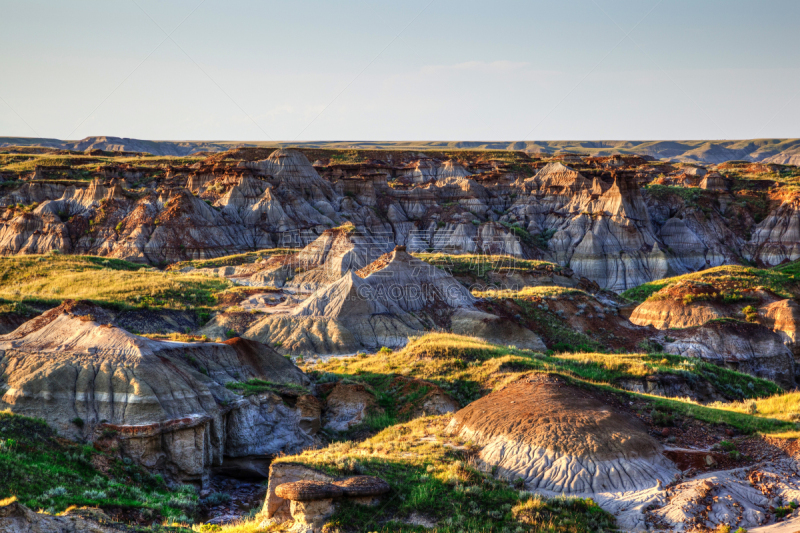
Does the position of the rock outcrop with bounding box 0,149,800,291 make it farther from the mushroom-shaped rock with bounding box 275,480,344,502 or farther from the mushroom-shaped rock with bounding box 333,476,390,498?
the mushroom-shaped rock with bounding box 275,480,344,502

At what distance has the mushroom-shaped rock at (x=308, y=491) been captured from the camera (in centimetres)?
1524

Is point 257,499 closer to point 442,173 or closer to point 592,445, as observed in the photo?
point 592,445

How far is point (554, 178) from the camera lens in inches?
4341

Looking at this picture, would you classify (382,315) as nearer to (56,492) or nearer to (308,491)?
(56,492)

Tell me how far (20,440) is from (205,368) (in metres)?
8.04

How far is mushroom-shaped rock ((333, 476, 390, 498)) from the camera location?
15705 mm

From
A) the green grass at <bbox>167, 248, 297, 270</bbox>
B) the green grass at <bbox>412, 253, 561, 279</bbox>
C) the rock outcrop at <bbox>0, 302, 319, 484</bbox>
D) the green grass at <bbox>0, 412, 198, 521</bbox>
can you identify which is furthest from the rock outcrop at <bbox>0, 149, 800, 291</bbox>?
the green grass at <bbox>0, 412, 198, 521</bbox>

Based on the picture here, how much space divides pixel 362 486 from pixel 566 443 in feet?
19.7

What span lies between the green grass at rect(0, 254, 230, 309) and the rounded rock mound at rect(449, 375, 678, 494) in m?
31.8

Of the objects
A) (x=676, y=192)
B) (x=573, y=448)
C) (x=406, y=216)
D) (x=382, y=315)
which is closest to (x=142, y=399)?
(x=573, y=448)

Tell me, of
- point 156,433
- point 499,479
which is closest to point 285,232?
point 156,433

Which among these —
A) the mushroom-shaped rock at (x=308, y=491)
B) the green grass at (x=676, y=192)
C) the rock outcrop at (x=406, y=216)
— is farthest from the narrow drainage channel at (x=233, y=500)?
the green grass at (x=676, y=192)

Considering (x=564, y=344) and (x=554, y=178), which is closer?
(x=564, y=344)

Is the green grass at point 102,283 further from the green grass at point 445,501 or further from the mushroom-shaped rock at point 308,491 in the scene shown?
the mushroom-shaped rock at point 308,491
